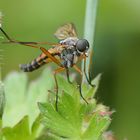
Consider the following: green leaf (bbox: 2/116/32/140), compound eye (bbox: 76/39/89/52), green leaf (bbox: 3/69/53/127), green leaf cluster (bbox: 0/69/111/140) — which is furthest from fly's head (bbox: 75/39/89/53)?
green leaf (bbox: 3/69/53/127)

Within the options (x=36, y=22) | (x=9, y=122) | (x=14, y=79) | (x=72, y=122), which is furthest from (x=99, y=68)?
(x=72, y=122)

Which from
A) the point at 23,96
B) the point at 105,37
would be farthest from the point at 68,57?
the point at 105,37

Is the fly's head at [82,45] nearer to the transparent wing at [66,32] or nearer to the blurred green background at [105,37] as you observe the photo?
the transparent wing at [66,32]

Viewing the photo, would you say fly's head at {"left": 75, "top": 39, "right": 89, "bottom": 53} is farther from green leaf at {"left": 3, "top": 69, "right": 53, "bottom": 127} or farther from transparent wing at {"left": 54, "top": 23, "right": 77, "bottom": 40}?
green leaf at {"left": 3, "top": 69, "right": 53, "bottom": 127}

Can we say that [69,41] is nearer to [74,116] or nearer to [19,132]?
[74,116]

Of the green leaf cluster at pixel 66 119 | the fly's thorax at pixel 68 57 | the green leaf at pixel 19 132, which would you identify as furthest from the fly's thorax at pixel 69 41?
the green leaf at pixel 19 132

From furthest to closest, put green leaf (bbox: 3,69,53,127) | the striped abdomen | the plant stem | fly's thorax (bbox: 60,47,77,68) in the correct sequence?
green leaf (bbox: 3,69,53,127) < the striped abdomen < fly's thorax (bbox: 60,47,77,68) < the plant stem
